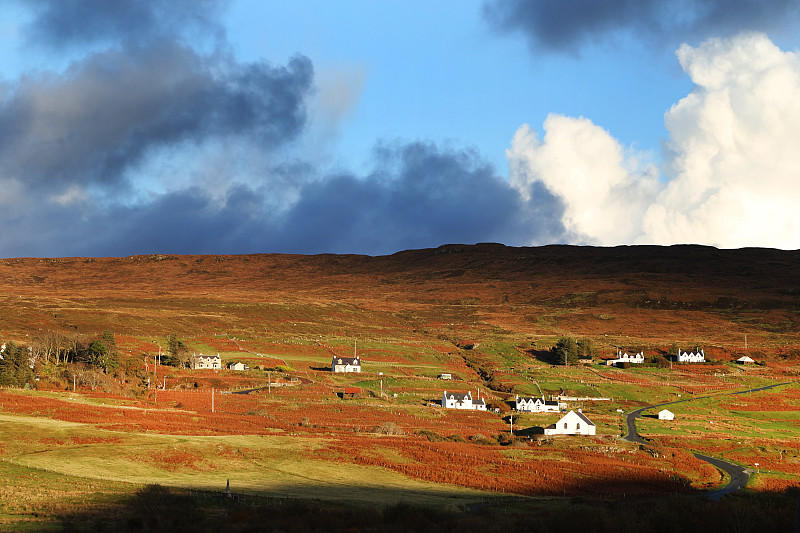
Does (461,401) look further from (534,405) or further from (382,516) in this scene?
(382,516)

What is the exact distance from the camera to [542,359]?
6029 inches

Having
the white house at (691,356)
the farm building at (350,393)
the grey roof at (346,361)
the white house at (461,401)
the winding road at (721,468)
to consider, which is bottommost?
the winding road at (721,468)

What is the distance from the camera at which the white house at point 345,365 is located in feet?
429

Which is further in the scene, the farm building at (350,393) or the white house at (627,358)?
the white house at (627,358)

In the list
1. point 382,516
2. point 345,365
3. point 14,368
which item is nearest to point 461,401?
point 345,365

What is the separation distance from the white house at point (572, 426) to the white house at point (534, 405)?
17.3 meters

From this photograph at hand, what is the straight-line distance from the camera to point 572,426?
8344 cm

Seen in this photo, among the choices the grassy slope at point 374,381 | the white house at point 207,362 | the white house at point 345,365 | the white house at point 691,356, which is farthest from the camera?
the white house at point 691,356

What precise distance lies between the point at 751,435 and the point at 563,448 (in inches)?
949

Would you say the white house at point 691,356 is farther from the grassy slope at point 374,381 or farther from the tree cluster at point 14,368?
the tree cluster at point 14,368

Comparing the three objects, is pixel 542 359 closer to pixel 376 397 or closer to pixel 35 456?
pixel 376 397

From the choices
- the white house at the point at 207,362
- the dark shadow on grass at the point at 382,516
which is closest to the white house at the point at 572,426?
the dark shadow on grass at the point at 382,516

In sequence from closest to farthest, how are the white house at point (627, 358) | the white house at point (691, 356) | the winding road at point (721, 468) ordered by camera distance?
the winding road at point (721, 468) → the white house at point (627, 358) → the white house at point (691, 356)

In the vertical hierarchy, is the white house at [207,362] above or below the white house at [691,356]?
above
